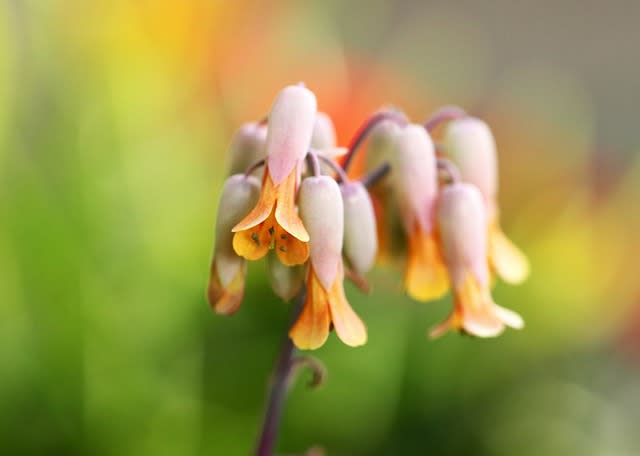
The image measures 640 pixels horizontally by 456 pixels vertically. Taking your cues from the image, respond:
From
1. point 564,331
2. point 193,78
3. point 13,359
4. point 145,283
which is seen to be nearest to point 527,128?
point 564,331

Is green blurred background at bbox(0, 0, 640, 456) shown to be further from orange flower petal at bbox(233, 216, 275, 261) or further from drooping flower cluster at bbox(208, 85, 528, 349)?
orange flower petal at bbox(233, 216, 275, 261)

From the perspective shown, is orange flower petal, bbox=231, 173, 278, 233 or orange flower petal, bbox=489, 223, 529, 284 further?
orange flower petal, bbox=489, 223, 529, 284

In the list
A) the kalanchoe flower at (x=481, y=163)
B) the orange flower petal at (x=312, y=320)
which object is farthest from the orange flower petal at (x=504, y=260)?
the orange flower petal at (x=312, y=320)

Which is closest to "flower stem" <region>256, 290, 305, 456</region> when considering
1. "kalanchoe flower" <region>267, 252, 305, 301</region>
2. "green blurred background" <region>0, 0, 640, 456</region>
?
"kalanchoe flower" <region>267, 252, 305, 301</region>

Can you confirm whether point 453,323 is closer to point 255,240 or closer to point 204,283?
point 255,240

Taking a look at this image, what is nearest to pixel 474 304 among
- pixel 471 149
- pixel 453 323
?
pixel 453 323
